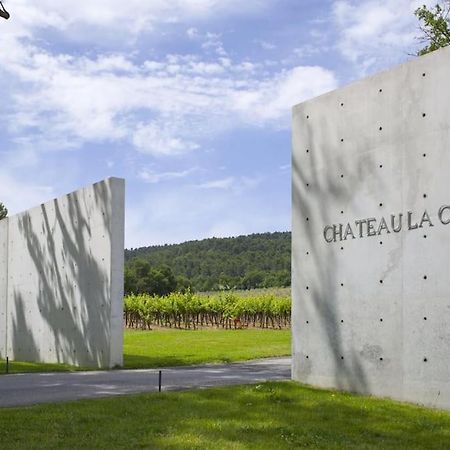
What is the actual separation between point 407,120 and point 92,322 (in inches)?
405

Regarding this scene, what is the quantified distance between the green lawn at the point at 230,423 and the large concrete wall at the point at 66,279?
6.75 meters

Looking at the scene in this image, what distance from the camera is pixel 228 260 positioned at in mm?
96188

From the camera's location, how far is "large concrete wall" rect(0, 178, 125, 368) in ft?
54.2

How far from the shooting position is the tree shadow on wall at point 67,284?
1684 centimetres

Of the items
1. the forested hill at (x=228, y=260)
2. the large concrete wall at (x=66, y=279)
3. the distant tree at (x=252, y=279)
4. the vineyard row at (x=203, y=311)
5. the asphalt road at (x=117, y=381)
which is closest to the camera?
the asphalt road at (x=117, y=381)

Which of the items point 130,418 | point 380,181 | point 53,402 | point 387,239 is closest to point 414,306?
point 387,239

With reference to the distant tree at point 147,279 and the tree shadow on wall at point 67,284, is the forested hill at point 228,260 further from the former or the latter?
the tree shadow on wall at point 67,284

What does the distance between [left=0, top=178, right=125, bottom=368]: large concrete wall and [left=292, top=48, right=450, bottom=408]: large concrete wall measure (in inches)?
241

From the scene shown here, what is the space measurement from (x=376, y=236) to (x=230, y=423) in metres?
3.63

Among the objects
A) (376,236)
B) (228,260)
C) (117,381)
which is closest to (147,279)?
(228,260)

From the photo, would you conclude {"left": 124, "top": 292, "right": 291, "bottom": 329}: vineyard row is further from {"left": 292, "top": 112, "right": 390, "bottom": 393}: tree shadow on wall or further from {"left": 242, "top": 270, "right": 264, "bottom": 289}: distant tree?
{"left": 242, "top": 270, "right": 264, "bottom": 289}: distant tree

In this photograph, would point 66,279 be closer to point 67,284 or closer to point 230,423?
point 67,284

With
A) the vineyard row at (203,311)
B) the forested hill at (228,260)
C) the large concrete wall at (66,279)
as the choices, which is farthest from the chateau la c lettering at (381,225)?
the forested hill at (228,260)

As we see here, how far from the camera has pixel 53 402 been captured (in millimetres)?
10008
